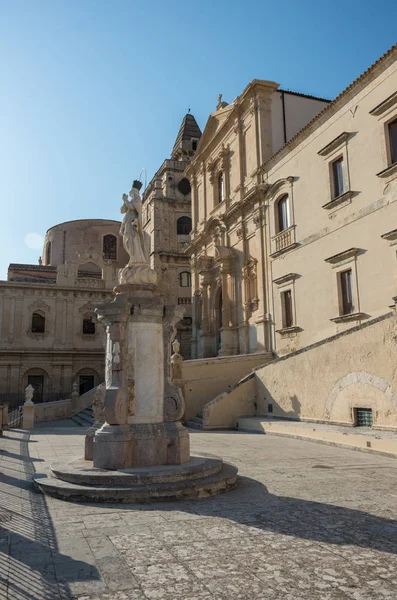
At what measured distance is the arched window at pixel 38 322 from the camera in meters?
37.2

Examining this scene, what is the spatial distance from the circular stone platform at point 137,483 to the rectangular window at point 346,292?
1141 cm

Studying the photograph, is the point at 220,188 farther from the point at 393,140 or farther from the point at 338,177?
the point at 393,140

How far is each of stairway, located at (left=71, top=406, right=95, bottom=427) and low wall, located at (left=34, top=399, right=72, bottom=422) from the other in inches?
43.5

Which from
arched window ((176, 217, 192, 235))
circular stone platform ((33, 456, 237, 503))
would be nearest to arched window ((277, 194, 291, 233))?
circular stone platform ((33, 456, 237, 503))

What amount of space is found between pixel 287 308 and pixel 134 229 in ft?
44.7

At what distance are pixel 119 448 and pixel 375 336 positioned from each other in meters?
7.58

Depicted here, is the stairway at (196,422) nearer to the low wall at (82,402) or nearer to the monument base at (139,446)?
the low wall at (82,402)

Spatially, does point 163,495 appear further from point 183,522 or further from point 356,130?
point 356,130

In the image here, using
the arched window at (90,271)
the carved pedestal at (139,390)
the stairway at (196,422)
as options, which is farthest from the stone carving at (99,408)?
the arched window at (90,271)

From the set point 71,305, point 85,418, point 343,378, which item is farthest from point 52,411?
point 343,378

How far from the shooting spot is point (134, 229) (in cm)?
930

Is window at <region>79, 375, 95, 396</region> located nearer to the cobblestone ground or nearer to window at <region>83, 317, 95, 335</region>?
window at <region>83, 317, 95, 335</region>

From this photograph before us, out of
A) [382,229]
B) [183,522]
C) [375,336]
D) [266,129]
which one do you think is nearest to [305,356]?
[375,336]

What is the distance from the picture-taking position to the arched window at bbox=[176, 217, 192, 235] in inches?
1709
